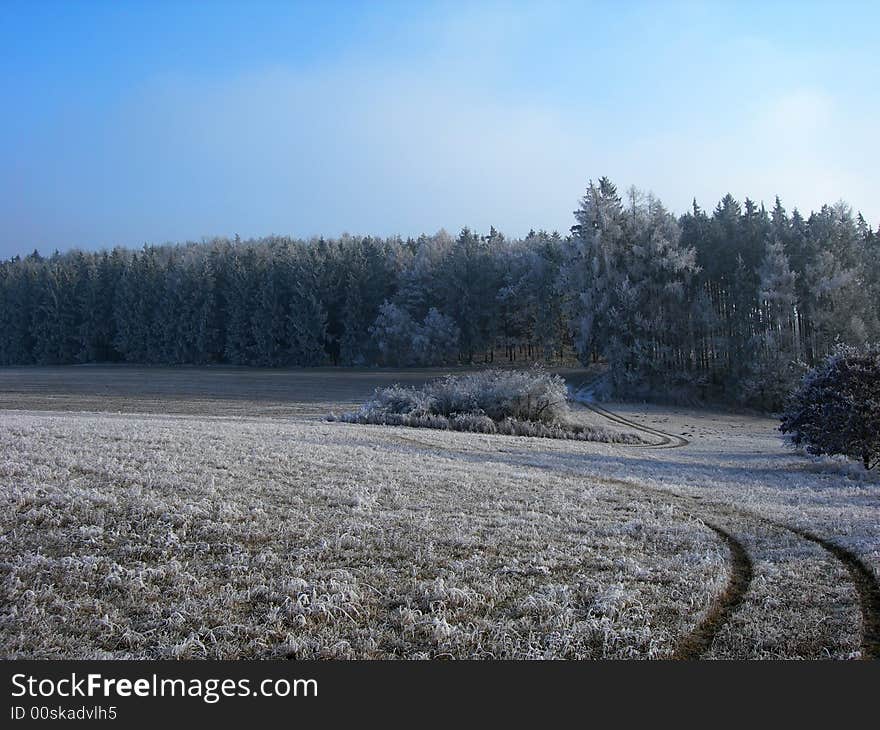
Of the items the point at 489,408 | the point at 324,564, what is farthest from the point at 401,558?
the point at 489,408

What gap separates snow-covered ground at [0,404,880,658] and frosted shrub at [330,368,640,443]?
51.7ft

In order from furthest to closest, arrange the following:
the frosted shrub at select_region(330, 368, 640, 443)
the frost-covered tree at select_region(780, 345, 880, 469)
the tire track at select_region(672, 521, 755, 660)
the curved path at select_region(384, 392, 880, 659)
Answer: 1. the frosted shrub at select_region(330, 368, 640, 443)
2. the frost-covered tree at select_region(780, 345, 880, 469)
3. the curved path at select_region(384, 392, 880, 659)
4. the tire track at select_region(672, 521, 755, 660)

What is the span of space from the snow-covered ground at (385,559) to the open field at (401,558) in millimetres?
32

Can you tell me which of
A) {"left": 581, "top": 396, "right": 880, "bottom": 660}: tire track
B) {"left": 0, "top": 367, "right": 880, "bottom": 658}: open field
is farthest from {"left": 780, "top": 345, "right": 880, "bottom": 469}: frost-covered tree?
{"left": 581, "top": 396, "right": 880, "bottom": 660}: tire track

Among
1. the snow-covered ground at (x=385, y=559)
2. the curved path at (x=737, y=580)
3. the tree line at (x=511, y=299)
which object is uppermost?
the tree line at (x=511, y=299)

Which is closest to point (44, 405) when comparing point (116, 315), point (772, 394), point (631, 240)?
point (631, 240)

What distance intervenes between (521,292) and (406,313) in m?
13.5

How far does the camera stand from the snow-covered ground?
6301mm

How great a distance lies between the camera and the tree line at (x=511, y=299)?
2114 inches

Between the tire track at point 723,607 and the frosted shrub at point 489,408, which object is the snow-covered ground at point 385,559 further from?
the frosted shrub at point 489,408

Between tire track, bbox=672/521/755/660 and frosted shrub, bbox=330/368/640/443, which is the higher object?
frosted shrub, bbox=330/368/640/443

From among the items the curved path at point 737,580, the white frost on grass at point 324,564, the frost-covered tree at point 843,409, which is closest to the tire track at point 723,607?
the curved path at point 737,580

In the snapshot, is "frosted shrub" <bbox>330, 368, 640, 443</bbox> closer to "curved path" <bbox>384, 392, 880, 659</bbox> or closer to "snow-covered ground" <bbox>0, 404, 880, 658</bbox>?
"snow-covered ground" <bbox>0, 404, 880, 658</bbox>

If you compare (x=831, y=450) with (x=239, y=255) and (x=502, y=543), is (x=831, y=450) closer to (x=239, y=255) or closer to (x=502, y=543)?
(x=502, y=543)
